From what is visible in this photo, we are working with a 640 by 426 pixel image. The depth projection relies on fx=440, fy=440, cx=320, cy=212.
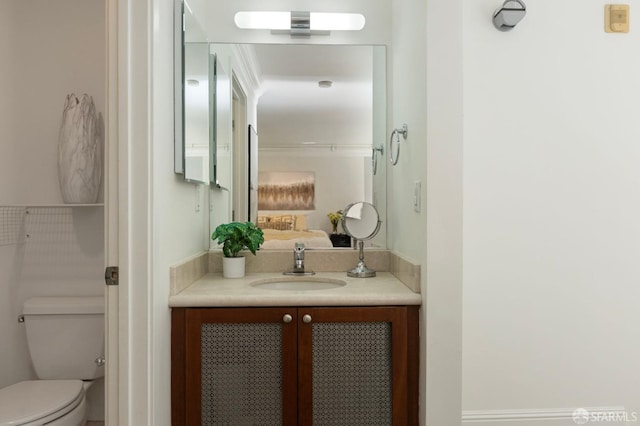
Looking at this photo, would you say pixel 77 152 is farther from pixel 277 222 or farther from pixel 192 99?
pixel 277 222

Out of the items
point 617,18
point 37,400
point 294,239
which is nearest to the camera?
point 37,400

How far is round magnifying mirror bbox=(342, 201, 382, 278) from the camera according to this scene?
2.12 meters

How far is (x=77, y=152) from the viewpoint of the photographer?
2082 mm

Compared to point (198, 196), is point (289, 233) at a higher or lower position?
lower

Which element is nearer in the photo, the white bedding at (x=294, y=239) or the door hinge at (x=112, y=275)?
the door hinge at (x=112, y=275)

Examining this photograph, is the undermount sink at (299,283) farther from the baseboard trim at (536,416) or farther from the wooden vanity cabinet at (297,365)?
the baseboard trim at (536,416)

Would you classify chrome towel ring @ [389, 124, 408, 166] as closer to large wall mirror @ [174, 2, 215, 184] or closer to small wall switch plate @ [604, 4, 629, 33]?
large wall mirror @ [174, 2, 215, 184]

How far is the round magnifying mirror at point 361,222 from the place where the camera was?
2121 millimetres

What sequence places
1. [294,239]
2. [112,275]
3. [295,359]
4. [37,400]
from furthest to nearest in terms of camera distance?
1. [294,239]
2. [37,400]
3. [295,359]
4. [112,275]

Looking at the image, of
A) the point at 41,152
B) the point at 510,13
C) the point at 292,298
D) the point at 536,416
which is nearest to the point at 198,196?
the point at 292,298

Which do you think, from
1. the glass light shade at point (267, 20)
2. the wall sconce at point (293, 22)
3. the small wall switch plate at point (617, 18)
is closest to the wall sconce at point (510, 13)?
the small wall switch plate at point (617, 18)

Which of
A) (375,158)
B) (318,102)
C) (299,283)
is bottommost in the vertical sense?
(299,283)
